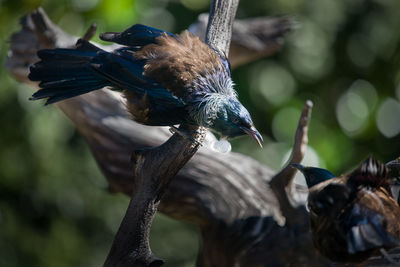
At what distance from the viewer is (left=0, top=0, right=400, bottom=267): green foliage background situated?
4.22 meters

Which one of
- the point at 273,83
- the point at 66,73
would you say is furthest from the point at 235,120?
the point at 273,83

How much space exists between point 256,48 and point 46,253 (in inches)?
84.5

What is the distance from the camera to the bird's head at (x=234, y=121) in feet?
7.24

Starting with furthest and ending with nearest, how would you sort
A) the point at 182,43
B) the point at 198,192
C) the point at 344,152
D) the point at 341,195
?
1. the point at 344,152
2. the point at 198,192
3. the point at 182,43
4. the point at 341,195

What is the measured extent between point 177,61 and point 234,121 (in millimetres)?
317

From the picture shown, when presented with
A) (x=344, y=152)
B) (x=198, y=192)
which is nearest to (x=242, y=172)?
(x=198, y=192)

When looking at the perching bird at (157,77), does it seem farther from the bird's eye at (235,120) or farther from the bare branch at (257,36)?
the bare branch at (257,36)

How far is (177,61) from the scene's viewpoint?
2.23 meters

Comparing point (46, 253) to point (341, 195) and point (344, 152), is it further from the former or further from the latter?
point (341, 195)

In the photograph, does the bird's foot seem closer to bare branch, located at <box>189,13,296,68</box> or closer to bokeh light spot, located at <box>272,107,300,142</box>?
bare branch, located at <box>189,13,296,68</box>

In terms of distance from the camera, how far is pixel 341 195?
1.96 m

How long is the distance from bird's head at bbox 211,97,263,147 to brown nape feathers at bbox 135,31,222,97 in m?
0.15

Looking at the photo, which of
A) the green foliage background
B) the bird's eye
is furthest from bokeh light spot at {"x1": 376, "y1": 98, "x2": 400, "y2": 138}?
the bird's eye

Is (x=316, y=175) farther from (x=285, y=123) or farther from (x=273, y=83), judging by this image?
(x=273, y=83)
